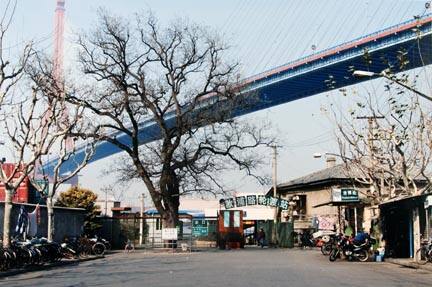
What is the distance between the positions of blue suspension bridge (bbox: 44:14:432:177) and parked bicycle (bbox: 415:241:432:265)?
7.14 meters

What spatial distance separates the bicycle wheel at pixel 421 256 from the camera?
24719mm

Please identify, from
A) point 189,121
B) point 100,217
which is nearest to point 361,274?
point 189,121

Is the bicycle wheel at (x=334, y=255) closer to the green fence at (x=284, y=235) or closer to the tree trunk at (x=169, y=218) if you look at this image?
the tree trunk at (x=169, y=218)

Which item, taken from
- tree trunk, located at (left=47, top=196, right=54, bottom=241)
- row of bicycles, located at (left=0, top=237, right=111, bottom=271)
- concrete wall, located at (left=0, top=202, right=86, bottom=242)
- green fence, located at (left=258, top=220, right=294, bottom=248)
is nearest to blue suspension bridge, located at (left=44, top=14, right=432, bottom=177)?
concrete wall, located at (left=0, top=202, right=86, bottom=242)

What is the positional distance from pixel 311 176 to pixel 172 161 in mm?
15702

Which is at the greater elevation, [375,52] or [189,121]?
[375,52]

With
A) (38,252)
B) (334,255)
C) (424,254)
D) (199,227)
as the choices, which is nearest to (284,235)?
(199,227)

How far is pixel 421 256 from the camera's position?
2566 centimetres

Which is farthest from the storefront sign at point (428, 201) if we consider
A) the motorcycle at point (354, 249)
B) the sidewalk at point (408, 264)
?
the motorcycle at point (354, 249)

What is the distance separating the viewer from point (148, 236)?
46312 mm

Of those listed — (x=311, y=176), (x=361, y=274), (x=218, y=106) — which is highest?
(x=218, y=106)

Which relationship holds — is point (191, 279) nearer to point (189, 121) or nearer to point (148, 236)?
point (189, 121)

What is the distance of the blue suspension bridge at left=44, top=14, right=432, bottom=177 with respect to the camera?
30.4 m

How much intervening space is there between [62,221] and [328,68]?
60.5ft
